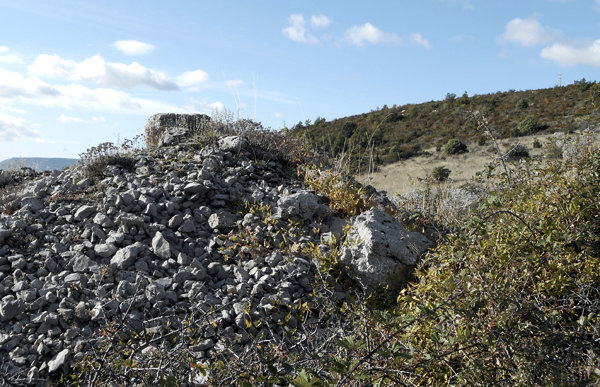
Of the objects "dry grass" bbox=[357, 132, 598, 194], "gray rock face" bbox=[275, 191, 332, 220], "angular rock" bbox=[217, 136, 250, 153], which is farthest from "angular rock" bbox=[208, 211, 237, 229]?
"dry grass" bbox=[357, 132, 598, 194]

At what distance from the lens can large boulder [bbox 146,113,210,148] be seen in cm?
827

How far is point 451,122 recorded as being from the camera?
3075cm

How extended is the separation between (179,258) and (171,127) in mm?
4722

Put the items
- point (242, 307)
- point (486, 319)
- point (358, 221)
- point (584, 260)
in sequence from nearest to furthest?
point (486, 319) → point (584, 260) → point (242, 307) → point (358, 221)

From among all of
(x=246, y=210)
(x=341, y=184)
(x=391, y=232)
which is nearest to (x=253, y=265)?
(x=246, y=210)

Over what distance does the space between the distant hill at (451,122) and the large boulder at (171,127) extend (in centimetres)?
1188

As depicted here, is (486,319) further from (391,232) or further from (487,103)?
(487,103)

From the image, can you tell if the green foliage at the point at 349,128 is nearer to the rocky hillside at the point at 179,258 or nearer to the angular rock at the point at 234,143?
the angular rock at the point at 234,143

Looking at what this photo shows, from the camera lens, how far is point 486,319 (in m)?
2.59

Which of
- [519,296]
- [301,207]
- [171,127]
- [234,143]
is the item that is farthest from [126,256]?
[171,127]

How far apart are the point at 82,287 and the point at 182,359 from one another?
2202mm

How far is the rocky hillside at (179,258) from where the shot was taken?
3.69 m

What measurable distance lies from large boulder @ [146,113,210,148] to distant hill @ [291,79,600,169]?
11.9 m

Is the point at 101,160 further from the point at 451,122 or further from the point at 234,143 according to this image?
the point at 451,122
